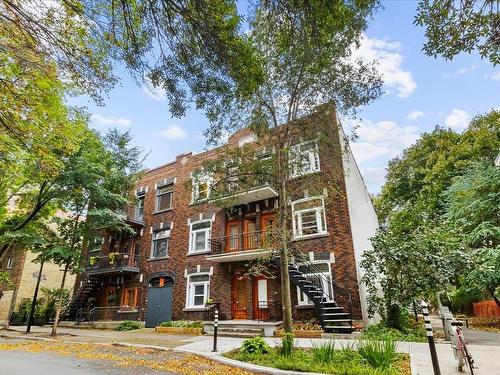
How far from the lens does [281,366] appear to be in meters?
6.90

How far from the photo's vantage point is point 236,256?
628 inches

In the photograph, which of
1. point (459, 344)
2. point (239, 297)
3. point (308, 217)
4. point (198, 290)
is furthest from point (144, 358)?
point (308, 217)

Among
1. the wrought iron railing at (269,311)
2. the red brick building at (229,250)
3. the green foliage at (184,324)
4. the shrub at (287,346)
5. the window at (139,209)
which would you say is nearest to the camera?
the shrub at (287,346)

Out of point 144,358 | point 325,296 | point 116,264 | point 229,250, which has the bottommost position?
point 144,358

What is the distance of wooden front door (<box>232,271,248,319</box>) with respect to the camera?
16.5 metres

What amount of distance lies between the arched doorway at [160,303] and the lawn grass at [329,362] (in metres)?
11.7

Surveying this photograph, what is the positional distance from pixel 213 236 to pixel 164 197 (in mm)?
5701

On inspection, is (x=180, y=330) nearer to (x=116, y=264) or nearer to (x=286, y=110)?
(x=116, y=264)

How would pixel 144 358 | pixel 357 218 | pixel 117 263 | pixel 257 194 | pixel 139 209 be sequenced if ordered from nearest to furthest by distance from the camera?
pixel 144 358, pixel 357 218, pixel 257 194, pixel 117 263, pixel 139 209

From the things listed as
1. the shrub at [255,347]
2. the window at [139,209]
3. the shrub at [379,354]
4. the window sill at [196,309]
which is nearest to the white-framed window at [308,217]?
the window sill at [196,309]

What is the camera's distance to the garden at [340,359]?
20.5ft

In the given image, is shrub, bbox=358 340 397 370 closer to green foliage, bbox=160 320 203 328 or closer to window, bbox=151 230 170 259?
green foliage, bbox=160 320 203 328

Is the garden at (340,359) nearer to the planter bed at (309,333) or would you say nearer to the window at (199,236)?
the planter bed at (309,333)

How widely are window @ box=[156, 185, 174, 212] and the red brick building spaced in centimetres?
8
